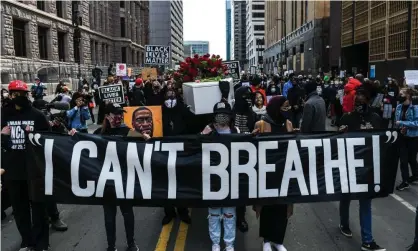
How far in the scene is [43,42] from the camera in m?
39.3

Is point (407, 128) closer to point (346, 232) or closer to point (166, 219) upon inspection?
point (346, 232)

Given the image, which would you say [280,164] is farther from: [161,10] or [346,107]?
[161,10]

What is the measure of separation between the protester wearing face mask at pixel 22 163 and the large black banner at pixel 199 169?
156 millimetres

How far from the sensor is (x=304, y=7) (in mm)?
61344

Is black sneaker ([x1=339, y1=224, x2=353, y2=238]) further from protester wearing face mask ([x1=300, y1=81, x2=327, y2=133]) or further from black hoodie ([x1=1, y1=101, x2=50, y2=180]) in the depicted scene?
black hoodie ([x1=1, y1=101, x2=50, y2=180])

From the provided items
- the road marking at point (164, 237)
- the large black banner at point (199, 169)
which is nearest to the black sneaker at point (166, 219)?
the road marking at point (164, 237)

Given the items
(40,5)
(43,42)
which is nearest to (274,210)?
(43,42)

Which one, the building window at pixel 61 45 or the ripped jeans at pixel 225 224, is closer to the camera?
the ripped jeans at pixel 225 224

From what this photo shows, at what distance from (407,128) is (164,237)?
5.13m

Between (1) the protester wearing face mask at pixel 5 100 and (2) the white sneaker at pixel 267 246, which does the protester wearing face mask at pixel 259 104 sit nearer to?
(2) the white sneaker at pixel 267 246

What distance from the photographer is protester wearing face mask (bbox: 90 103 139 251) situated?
16.5 ft

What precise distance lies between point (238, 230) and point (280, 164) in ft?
5.16

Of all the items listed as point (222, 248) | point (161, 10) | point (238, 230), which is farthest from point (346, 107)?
point (161, 10)

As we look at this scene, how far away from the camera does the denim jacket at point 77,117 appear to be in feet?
28.5
